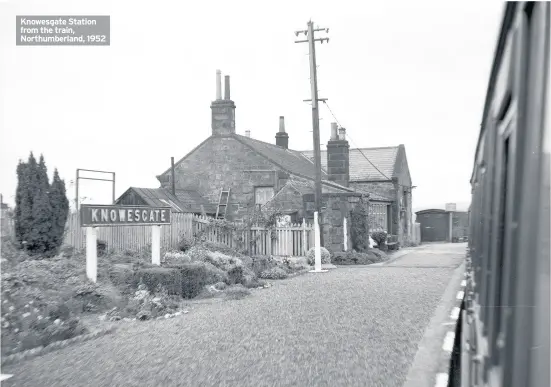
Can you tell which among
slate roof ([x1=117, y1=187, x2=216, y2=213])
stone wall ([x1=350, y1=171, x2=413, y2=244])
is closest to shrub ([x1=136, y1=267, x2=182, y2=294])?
slate roof ([x1=117, y1=187, x2=216, y2=213])

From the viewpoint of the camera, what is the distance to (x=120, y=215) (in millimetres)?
11430

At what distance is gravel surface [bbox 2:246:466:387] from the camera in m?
5.27

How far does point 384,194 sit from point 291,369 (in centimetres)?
2730

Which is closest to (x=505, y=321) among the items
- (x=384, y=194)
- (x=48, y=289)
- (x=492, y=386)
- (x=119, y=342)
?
(x=492, y=386)

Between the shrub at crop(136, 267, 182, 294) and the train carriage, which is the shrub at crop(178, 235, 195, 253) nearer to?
the shrub at crop(136, 267, 182, 294)

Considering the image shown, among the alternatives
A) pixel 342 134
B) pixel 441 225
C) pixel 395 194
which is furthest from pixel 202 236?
pixel 441 225

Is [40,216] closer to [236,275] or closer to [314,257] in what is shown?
[236,275]

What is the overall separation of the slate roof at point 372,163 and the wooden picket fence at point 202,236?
13.2 m

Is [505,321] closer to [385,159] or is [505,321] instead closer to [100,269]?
[100,269]

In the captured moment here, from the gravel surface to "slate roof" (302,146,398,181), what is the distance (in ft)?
74.6

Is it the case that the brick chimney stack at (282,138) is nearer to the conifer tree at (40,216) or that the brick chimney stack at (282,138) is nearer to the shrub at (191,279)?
the conifer tree at (40,216)

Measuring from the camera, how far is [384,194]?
32.2 meters

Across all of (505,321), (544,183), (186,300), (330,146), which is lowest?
(186,300)

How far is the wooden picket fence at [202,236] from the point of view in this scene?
17203 mm
